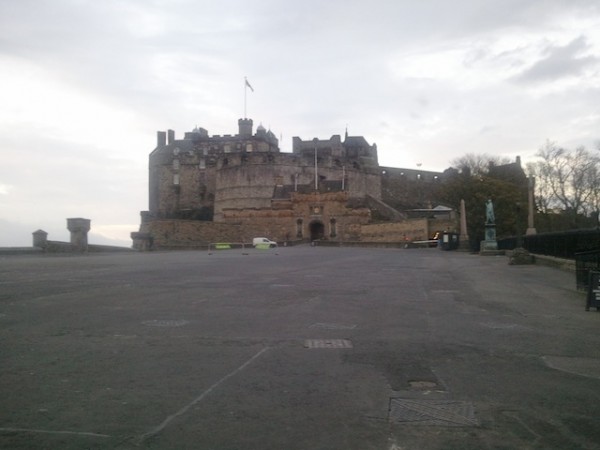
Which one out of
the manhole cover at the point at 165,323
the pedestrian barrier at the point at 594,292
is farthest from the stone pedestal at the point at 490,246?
the manhole cover at the point at 165,323

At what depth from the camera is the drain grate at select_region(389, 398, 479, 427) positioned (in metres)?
4.44

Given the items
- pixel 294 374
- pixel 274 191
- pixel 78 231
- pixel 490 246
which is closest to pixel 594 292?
pixel 294 374

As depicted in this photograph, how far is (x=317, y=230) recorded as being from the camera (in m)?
83.2

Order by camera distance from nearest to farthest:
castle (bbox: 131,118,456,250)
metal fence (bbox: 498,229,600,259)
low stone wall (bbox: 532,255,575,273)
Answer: metal fence (bbox: 498,229,600,259) < low stone wall (bbox: 532,255,575,273) < castle (bbox: 131,118,456,250)

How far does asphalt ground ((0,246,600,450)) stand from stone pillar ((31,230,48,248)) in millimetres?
28862

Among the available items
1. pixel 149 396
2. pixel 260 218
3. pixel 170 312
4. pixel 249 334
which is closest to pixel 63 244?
pixel 170 312

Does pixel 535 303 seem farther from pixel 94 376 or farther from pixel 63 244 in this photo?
pixel 63 244

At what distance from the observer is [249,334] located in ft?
26.1

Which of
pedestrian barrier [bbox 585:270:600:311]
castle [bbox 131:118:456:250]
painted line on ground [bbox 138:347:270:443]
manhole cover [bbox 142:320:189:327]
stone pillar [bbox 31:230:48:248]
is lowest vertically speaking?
painted line on ground [bbox 138:347:270:443]

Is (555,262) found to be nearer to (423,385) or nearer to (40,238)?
(423,385)

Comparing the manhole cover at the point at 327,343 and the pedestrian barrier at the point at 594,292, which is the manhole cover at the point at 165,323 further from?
the pedestrian barrier at the point at 594,292

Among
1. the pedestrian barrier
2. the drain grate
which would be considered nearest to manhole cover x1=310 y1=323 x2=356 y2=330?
the drain grate

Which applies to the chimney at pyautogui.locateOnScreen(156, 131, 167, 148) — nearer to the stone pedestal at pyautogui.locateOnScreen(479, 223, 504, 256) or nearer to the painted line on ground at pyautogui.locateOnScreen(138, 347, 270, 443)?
A: the stone pedestal at pyautogui.locateOnScreen(479, 223, 504, 256)

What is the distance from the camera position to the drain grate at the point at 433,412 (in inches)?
175
